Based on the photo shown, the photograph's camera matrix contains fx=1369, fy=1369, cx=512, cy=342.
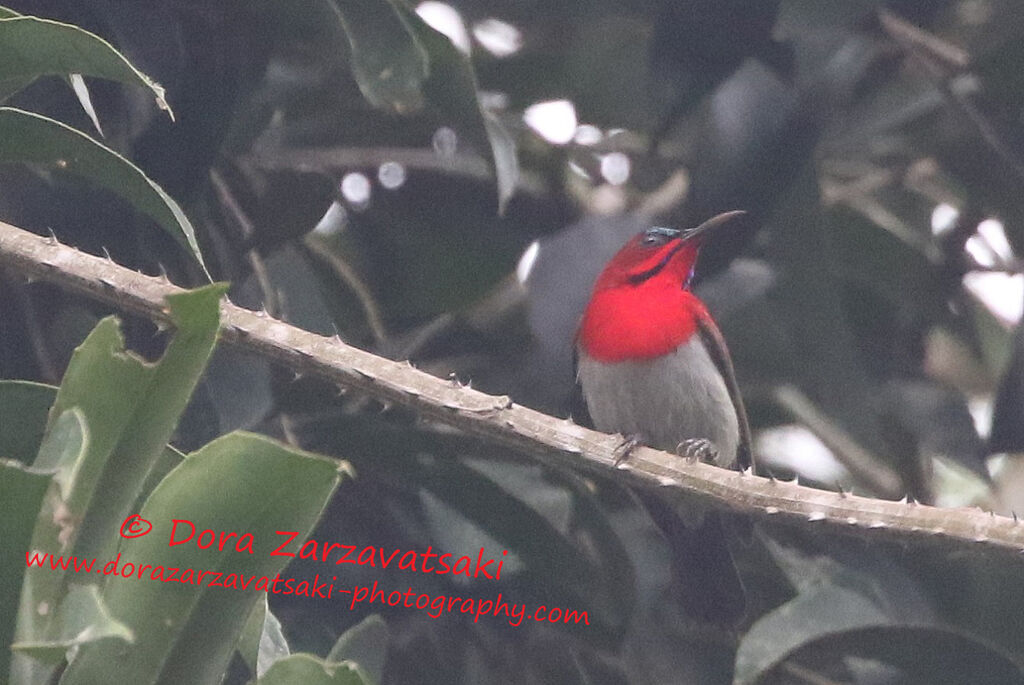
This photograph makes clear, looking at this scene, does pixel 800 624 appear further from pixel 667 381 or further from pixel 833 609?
pixel 667 381

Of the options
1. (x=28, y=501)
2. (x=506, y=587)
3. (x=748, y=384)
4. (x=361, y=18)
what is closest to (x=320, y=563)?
(x=506, y=587)

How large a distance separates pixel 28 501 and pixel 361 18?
1991mm

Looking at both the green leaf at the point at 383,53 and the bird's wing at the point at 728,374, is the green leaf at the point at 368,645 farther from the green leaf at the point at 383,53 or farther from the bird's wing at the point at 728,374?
the bird's wing at the point at 728,374

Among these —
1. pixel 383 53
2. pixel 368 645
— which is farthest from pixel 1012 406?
pixel 368 645

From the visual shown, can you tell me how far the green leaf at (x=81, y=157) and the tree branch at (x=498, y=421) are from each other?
165 mm

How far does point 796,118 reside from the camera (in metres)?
4.24

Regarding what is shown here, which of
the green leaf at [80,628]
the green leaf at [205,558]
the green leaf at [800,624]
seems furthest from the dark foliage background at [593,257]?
the green leaf at [80,628]

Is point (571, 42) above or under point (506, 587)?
above

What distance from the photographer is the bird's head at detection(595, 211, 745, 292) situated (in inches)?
205

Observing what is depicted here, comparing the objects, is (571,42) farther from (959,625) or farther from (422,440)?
(959,625)

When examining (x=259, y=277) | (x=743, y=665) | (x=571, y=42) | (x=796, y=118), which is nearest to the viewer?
(x=743, y=665)

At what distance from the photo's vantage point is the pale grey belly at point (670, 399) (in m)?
4.70

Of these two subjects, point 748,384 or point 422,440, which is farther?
point 748,384

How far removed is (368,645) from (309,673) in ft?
2.87
